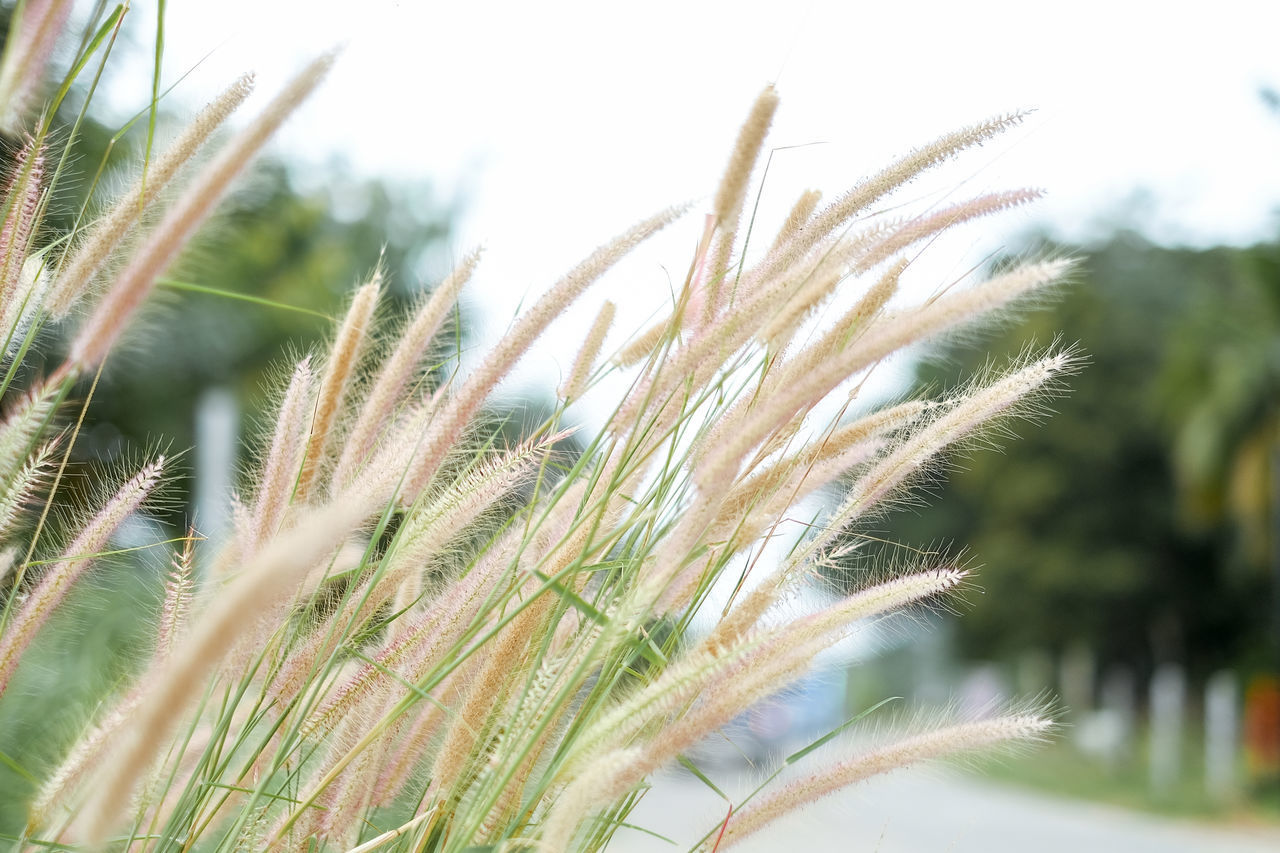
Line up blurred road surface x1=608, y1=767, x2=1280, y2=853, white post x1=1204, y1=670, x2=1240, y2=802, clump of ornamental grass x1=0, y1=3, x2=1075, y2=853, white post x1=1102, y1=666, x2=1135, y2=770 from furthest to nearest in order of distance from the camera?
white post x1=1102, y1=666, x2=1135, y2=770 → white post x1=1204, y1=670, x2=1240, y2=802 → blurred road surface x1=608, y1=767, x2=1280, y2=853 → clump of ornamental grass x1=0, y1=3, x2=1075, y2=853

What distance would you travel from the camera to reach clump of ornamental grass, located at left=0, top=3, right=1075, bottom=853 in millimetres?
775

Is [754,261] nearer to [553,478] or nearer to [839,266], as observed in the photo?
[839,266]

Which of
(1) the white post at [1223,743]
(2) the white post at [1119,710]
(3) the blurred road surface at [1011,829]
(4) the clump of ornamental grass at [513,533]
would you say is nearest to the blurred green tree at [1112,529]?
(2) the white post at [1119,710]

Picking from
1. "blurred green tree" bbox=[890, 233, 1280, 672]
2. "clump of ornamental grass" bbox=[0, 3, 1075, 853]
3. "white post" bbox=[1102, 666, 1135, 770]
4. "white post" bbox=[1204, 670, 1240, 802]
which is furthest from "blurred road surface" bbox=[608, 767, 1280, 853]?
"blurred green tree" bbox=[890, 233, 1280, 672]

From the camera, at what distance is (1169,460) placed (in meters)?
24.8

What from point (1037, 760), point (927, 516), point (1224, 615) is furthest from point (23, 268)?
point (927, 516)

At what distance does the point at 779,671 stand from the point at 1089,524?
26.0m

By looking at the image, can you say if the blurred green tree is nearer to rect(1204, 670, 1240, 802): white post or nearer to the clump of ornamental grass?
rect(1204, 670, 1240, 802): white post

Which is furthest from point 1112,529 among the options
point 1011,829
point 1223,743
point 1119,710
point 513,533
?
point 513,533

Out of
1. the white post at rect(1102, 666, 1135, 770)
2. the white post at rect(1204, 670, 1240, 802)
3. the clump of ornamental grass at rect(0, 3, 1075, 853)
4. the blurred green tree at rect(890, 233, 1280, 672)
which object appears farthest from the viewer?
the blurred green tree at rect(890, 233, 1280, 672)

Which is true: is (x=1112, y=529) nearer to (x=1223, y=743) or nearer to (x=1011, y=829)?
(x=1223, y=743)

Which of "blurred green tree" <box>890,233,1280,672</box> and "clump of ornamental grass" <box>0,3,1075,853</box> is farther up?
"blurred green tree" <box>890,233,1280,672</box>

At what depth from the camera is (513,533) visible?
3.18ft

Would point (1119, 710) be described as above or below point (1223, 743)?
above
